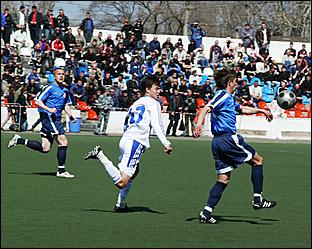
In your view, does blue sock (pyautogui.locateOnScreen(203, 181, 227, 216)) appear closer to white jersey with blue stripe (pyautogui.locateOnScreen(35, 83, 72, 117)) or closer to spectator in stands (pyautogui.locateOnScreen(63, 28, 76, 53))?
white jersey with blue stripe (pyautogui.locateOnScreen(35, 83, 72, 117))

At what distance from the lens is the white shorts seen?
34.4ft

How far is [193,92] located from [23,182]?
18557 mm

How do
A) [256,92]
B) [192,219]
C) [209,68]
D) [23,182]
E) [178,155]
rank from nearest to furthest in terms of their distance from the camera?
[192,219] → [23,182] → [178,155] → [256,92] → [209,68]

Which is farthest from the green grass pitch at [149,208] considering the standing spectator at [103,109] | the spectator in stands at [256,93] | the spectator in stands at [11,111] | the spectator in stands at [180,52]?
the spectator in stands at [180,52]

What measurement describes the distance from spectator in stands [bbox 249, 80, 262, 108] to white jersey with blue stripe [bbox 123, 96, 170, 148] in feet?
73.3

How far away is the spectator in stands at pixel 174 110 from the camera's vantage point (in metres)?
30.0

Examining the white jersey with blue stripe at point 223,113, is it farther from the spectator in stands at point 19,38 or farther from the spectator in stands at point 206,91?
the spectator in stands at point 19,38

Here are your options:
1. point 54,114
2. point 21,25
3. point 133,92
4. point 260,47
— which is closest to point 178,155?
point 54,114

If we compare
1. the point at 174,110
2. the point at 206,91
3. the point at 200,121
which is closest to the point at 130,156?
the point at 200,121

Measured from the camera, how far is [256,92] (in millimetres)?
33250

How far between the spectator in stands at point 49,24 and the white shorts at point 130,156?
2435cm

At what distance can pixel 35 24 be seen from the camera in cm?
3416

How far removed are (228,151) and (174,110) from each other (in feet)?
66.6

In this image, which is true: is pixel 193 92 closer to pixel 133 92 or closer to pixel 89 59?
pixel 133 92
